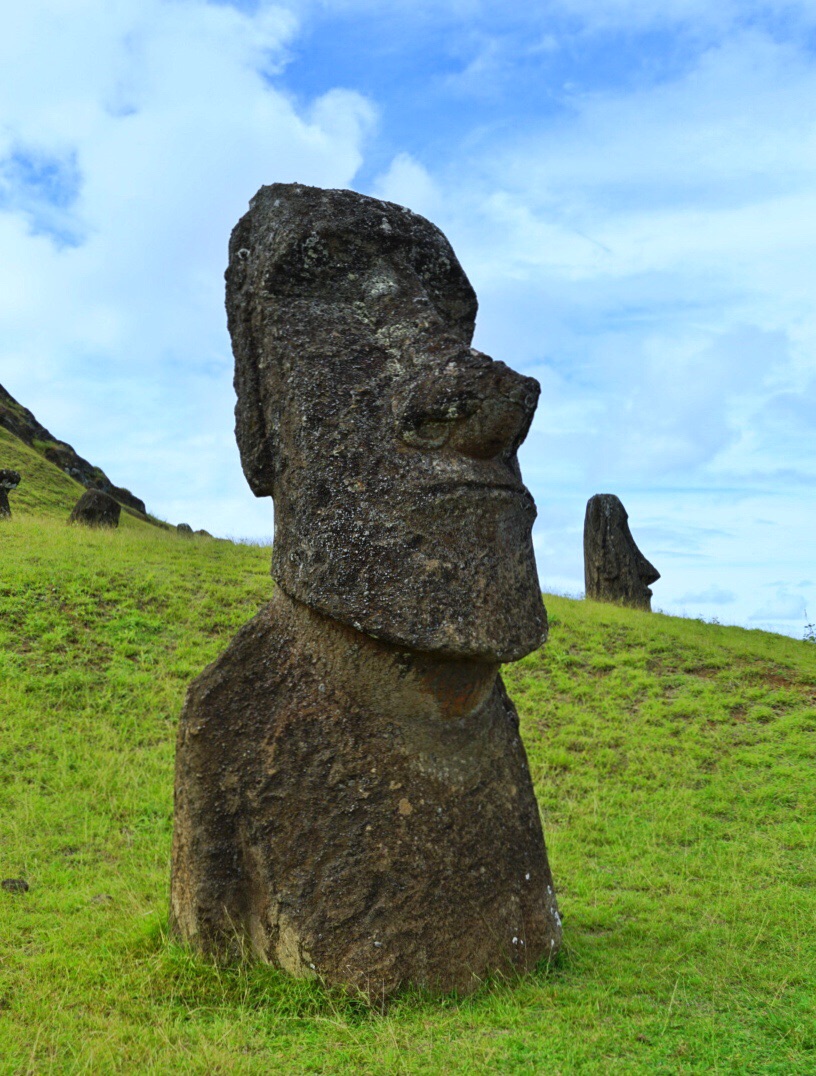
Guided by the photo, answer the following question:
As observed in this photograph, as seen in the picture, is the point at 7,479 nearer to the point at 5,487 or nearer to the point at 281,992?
the point at 5,487

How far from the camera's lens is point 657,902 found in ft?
21.6

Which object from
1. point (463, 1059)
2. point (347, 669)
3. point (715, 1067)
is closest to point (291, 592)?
point (347, 669)

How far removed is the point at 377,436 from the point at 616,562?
15.6 metres

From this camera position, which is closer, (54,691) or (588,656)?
(54,691)

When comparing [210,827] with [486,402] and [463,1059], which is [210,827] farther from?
[486,402]

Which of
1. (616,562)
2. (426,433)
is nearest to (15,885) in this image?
(426,433)

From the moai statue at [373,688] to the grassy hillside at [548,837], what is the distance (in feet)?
0.97

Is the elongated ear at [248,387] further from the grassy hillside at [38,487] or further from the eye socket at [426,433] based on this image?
the grassy hillside at [38,487]

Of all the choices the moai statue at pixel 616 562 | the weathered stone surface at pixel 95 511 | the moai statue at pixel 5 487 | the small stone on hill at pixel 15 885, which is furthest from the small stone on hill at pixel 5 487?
the small stone on hill at pixel 15 885

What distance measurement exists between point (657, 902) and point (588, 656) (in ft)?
25.1

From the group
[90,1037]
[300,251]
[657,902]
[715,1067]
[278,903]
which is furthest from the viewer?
[657,902]

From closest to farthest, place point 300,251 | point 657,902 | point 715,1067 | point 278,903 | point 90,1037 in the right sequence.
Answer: point 715,1067 → point 90,1037 → point 278,903 → point 300,251 → point 657,902

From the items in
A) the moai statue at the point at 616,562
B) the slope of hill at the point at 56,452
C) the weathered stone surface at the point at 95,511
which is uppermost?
the slope of hill at the point at 56,452

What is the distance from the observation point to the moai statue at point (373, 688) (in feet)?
14.4
